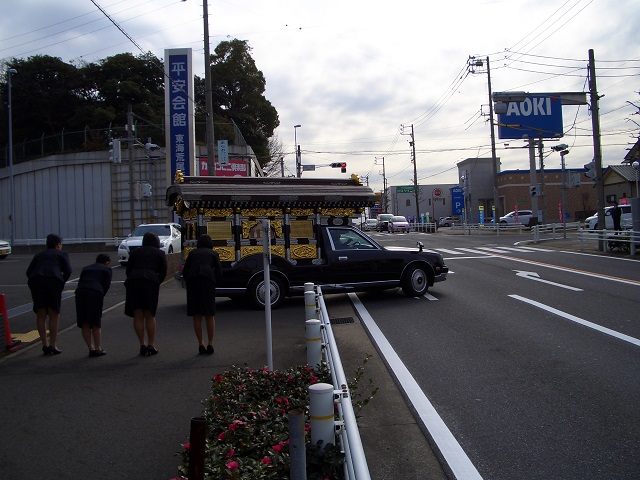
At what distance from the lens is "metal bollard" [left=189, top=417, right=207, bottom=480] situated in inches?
99.6

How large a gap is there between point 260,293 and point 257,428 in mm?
7700

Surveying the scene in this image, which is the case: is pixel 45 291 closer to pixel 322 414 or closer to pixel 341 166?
pixel 322 414

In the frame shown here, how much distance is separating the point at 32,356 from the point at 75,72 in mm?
44199

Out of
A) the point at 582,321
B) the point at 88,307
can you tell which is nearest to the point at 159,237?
the point at 88,307

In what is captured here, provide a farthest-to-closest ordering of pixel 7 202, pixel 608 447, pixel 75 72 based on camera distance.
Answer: pixel 75 72 → pixel 7 202 → pixel 608 447

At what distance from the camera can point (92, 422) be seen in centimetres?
538

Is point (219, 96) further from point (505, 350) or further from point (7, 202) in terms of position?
point (505, 350)

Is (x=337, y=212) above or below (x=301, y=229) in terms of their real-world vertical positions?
above

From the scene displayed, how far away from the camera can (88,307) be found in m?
7.85

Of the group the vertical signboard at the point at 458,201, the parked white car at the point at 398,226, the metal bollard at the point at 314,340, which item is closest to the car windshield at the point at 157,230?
the metal bollard at the point at 314,340

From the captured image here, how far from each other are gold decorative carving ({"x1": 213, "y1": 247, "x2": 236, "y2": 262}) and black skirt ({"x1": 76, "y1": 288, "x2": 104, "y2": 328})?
12.4 feet

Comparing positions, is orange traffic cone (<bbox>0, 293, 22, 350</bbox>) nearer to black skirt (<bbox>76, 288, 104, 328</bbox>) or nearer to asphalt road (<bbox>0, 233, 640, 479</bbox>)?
asphalt road (<bbox>0, 233, 640, 479</bbox>)

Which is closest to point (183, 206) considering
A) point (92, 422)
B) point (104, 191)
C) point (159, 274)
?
point (159, 274)

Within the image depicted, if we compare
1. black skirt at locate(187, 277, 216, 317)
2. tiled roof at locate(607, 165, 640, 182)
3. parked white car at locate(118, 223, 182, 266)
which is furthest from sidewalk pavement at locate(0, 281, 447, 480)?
tiled roof at locate(607, 165, 640, 182)
